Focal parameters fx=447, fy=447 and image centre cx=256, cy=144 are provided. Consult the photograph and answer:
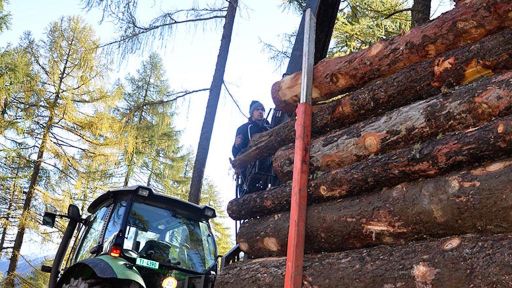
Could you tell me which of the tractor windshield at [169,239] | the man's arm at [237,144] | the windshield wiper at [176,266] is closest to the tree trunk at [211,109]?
the tractor windshield at [169,239]

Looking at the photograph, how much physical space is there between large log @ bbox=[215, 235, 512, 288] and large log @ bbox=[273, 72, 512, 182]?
0.58 metres

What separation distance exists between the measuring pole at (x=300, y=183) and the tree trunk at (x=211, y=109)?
22.2ft

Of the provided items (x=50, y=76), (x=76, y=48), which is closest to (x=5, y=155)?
(x=50, y=76)

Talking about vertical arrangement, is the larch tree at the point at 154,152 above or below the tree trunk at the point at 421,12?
above

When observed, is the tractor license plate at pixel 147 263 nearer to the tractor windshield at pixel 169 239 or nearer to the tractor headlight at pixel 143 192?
the tractor windshield at pixel 169 239

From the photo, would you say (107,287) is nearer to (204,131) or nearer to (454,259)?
(454,259)

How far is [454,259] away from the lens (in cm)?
180

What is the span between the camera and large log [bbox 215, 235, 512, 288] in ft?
5.46

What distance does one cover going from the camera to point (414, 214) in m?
2.13

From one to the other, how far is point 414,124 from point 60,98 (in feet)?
51.0

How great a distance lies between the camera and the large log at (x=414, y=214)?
181cm

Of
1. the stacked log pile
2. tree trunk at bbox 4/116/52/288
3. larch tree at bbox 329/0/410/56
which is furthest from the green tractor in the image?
tree trunk at bbox 4/116/52/288

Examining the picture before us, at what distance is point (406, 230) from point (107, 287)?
8.96ft

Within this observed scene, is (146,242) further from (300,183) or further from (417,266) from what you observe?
(417,266)
